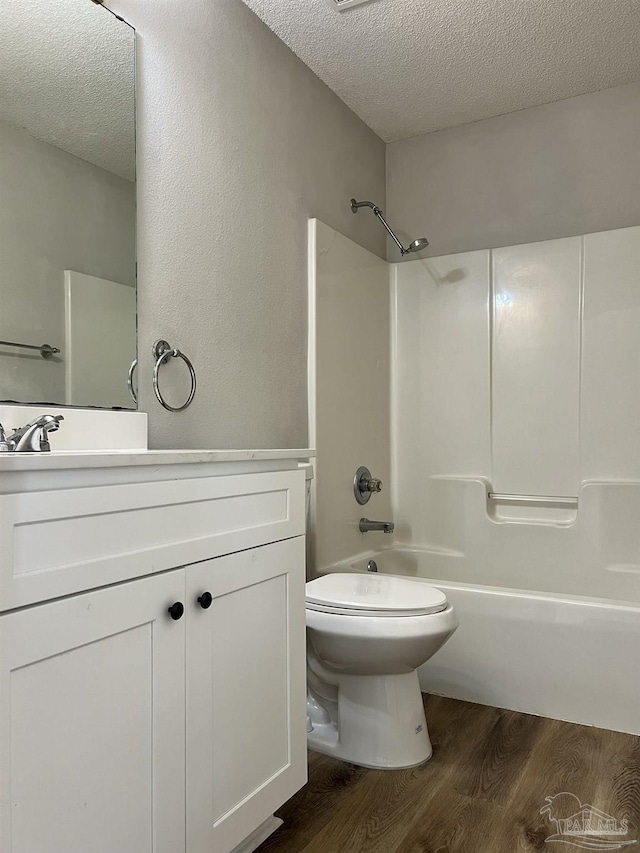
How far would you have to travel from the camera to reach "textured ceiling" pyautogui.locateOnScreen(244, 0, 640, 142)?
7.07 ft

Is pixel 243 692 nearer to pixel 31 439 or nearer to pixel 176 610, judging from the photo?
pixel 176 610

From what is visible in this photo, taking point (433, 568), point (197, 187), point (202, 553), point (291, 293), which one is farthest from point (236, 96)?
point (433, 568)

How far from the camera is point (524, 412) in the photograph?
277 centimetres

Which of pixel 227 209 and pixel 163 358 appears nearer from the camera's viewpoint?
pixel 163 358

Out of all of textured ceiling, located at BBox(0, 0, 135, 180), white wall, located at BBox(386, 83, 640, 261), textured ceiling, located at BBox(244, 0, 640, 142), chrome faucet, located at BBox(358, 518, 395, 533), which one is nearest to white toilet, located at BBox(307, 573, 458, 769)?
chrome faucet, located at BBox(358, 518, 395, 533)

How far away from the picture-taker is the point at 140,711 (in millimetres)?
1066

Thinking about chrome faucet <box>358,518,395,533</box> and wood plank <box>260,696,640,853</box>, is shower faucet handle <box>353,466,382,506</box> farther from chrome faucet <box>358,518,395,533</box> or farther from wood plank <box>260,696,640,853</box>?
wood plank <box>260,696,640,853</box>

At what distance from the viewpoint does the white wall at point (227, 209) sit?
1765 millimetres

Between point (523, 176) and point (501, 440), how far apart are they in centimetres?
114

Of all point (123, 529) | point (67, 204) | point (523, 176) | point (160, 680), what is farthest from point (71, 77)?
point (523, 176)

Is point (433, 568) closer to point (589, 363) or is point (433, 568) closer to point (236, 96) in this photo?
point (589, 363)

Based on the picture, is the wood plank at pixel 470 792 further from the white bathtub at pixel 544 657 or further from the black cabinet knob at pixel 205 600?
the black cabinet knob at pixel 205 600

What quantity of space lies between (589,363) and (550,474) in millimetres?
473

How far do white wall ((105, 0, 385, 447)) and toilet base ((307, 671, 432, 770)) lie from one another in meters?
0.82
